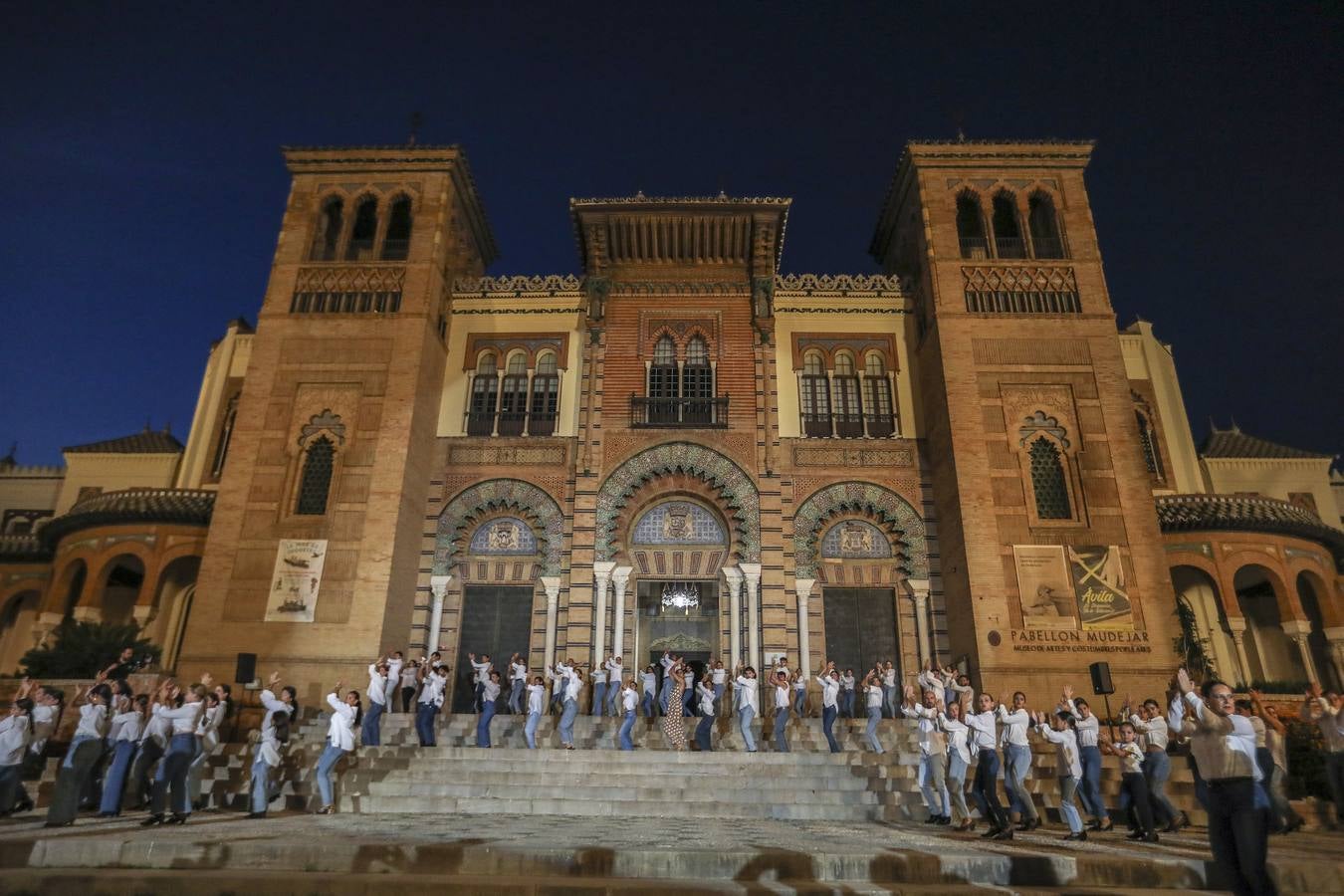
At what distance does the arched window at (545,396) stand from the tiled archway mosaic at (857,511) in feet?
20.3

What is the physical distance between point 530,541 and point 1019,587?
33.7ft

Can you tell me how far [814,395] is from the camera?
1881cm

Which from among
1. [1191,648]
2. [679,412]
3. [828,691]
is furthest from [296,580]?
[1191,648]

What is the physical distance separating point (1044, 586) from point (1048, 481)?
7.89 ft

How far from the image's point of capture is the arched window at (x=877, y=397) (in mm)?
18328

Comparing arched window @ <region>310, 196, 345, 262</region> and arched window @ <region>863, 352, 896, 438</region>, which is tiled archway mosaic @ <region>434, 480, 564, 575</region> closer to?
arched window @ <region>310, 196, 345, 262</region>

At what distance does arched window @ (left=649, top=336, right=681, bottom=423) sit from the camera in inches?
714

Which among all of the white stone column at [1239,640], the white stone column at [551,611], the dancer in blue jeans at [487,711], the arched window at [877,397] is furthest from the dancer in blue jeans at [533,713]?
the white stone column at [1239,640]

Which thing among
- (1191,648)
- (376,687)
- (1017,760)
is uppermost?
(1191,648)

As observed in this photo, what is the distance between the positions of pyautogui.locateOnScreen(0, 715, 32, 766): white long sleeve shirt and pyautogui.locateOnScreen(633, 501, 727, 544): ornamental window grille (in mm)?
11120

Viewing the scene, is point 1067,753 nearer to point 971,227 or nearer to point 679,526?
point 679,526

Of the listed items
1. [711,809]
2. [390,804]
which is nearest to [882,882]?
[711,809]

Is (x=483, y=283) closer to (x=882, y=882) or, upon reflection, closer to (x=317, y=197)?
(x=317, y=197)

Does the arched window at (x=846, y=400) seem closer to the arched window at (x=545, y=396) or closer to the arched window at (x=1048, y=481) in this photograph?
the arched window at (x=1048, y=481)
